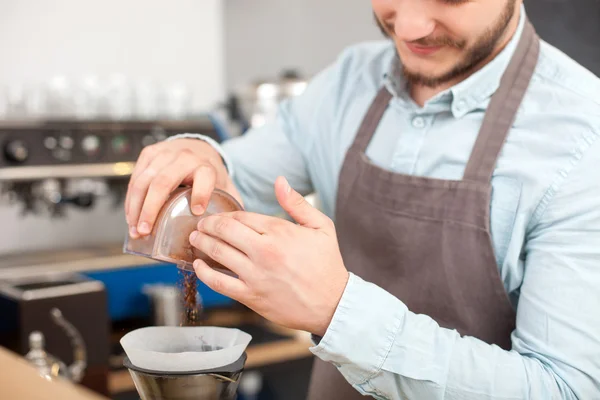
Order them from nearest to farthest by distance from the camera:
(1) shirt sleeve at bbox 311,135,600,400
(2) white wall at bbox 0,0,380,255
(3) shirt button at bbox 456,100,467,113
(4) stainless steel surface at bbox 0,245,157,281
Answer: (1) shirt sleeve at bbox 311,135,600,400 < (3) shirt button at bbox 456,100,467,113 < (4) stainless steel surface at bbox 0,245,157,281 < (2) white wall at bbox 0,0,380,255

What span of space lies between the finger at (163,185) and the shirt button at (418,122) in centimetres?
44

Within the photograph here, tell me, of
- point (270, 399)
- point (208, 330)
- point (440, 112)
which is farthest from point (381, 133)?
point (270, 399)

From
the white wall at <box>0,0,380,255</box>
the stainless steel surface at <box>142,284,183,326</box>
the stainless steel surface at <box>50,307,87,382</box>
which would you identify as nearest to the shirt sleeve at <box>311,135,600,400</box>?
the stainless steel surface at <box>50,307,87,382</box>

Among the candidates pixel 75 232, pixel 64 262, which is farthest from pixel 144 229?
pixel 75 232

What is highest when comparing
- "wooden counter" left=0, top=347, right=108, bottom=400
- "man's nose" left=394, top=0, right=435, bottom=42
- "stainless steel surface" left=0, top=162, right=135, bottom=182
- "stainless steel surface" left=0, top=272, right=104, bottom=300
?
"man's nose" left=394, top=0, right=435, bottom=42

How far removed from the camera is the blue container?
306 cm

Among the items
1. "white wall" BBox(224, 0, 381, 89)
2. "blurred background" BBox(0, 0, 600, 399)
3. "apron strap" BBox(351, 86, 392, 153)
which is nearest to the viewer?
"apron strap" BBox(351, 86, 392, 153)

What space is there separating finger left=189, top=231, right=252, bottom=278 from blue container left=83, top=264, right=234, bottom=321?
213 centimetres

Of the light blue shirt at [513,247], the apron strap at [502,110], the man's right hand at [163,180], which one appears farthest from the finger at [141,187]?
the apron strap at [502,110]

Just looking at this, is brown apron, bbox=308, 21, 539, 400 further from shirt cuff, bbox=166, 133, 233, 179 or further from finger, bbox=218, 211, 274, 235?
finger, bbox=218, 211, 274, 235

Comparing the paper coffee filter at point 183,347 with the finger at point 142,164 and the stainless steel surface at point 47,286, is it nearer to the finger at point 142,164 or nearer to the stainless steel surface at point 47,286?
the finger at point 142,164

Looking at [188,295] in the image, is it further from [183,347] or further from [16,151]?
[16,151]

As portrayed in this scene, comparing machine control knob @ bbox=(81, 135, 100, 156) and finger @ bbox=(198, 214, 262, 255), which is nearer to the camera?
finger @ bbox=(198, 214, 262, 255)

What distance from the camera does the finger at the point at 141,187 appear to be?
119 cm
